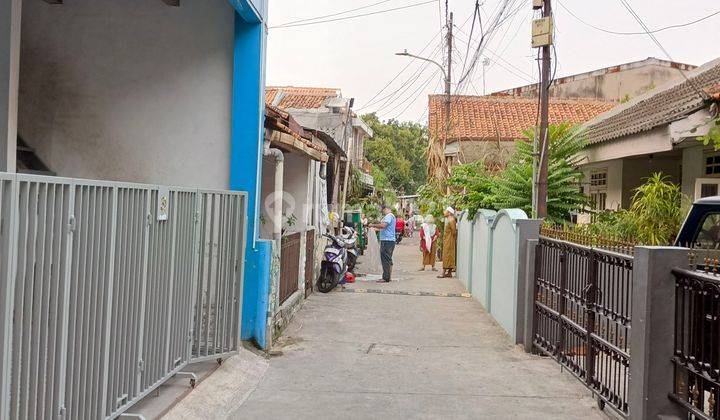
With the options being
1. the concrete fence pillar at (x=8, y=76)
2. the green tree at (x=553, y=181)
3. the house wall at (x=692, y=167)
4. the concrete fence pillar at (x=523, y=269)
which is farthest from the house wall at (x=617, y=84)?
the concrete fence pillar at (x=8, y=76)

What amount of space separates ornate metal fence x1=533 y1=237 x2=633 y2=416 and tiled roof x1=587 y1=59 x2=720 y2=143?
282 cm

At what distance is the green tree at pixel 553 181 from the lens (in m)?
12.1

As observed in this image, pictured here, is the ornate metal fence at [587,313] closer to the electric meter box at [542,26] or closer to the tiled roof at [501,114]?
the electric meter box at [542,26]

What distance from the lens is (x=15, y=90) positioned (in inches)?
285

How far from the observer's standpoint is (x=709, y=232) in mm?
6570

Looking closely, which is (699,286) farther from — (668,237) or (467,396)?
(668,237)

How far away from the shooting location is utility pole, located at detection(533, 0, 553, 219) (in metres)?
10.5

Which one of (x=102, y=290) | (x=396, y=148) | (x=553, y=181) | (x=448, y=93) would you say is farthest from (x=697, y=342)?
(x=396, y=148)

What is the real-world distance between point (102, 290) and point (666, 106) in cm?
1027

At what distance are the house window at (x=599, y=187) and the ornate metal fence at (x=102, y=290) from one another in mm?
11006

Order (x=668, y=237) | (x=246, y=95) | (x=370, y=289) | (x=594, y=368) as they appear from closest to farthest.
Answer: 1. (x=594, y=368)
2. (x=246, y=95)
3. (x=668, y=237)
4. (x=370, y=289)

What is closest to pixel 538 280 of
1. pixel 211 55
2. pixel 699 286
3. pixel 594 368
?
pixel 594 368

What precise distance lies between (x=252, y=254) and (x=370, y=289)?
645 centimetres

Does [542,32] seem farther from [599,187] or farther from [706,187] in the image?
[599,187]
